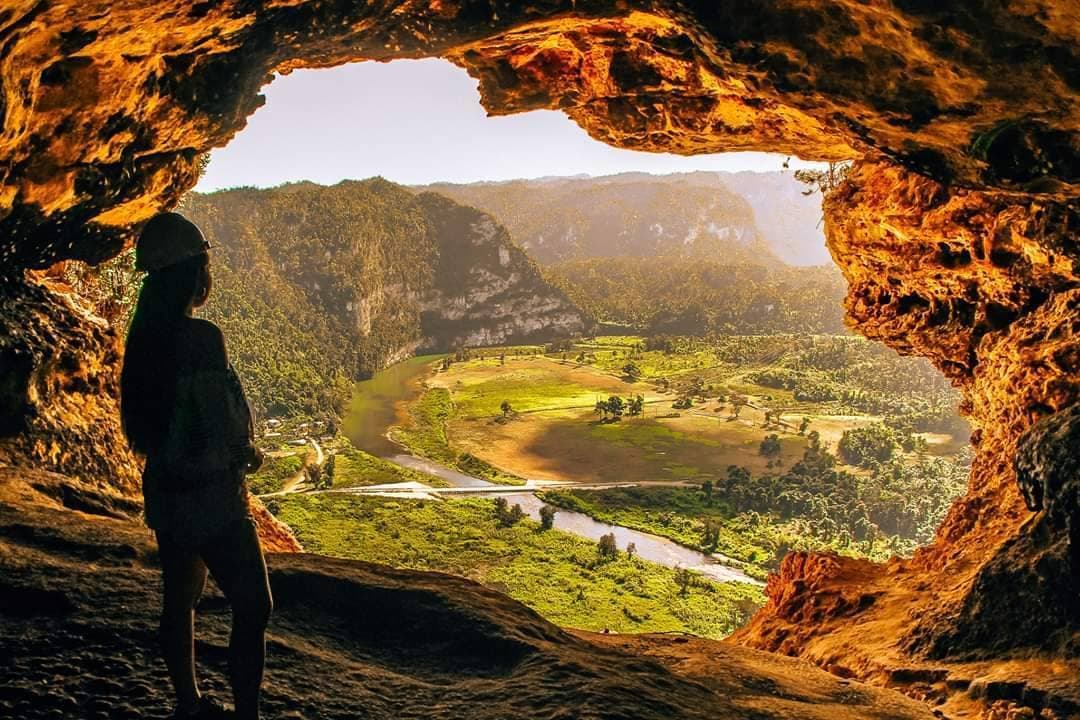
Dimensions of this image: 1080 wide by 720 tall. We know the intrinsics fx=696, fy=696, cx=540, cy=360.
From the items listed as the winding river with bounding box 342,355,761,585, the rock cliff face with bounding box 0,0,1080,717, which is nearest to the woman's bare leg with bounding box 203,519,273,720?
the rock cliff face with bounding box 0,0,1080,717

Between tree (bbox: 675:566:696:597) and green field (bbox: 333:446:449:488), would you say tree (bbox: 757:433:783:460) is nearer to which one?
tree (bbox: 675:566:696:597)

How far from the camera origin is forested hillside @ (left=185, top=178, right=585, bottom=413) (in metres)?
106

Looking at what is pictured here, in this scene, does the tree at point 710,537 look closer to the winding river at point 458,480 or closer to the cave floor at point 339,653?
the winding river at point 458,480

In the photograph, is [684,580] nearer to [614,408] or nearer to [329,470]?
[329,470]

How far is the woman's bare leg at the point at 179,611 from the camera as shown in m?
4.31

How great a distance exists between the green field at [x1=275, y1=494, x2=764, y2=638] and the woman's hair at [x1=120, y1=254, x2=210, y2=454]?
35.6 meters

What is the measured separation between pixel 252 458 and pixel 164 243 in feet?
4.72

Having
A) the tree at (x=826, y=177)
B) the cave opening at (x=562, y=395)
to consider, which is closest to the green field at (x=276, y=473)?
the cave opening at (x=562, y=395)

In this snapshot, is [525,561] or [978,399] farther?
[525,561]

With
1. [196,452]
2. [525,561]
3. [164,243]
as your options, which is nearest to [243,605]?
[196,452]

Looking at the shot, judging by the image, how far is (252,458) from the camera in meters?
4.50

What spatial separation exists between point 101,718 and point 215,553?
1.36 m

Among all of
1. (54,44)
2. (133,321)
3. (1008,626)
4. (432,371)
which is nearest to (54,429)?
(54,44)

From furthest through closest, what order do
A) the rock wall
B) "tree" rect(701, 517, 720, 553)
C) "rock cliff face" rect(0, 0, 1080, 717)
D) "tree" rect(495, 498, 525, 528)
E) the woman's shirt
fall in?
"tree" rect(495, 498, 525, 528)
"tree" rect(701, 517, 720, 553)
the rock wall
"rock cliff face" rect(0, 0, 1080, 717)
the woman's shirt
